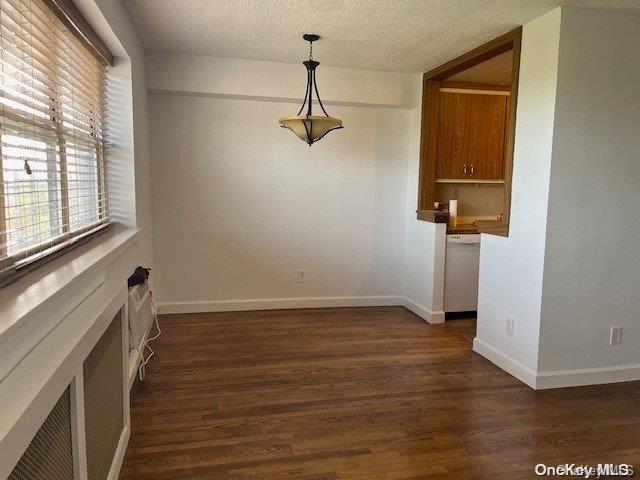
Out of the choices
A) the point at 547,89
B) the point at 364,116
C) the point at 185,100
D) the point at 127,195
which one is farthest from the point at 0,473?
the point at 364,116

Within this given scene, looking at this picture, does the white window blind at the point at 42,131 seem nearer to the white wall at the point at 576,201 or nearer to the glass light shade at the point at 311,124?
the glass light shade at the point at 311,124

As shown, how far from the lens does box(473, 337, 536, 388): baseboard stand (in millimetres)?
3079

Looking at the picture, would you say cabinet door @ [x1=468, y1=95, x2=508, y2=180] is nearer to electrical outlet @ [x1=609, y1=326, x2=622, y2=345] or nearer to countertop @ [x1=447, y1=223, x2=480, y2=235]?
countertop @ [x1=447, y1=223, x2=480, y2=235]

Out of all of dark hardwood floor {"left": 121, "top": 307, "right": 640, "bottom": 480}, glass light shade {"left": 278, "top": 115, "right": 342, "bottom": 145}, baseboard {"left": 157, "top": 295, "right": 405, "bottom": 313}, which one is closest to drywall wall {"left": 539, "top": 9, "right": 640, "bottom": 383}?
dark hardwood floor {"left": 121, "top": 307, "right": 640, "bottom": 480}

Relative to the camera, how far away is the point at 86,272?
179 cm

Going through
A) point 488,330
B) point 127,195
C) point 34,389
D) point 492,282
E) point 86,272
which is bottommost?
point 488,330

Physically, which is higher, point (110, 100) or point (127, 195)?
point (110, 100)

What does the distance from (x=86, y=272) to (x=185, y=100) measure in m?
2.96

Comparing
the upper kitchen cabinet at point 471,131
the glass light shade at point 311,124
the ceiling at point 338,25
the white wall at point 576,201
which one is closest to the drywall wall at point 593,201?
the white wall at point 576,201

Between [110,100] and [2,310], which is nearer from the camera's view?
[2,310]

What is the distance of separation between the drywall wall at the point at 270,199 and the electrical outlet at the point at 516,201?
5.84 feet

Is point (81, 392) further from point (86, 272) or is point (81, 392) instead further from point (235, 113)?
point (235, 113)

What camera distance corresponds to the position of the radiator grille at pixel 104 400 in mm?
1573

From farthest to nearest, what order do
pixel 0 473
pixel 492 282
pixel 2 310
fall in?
1. pixel 492 282
2. pixel 2 310
3. pixel 0 473
